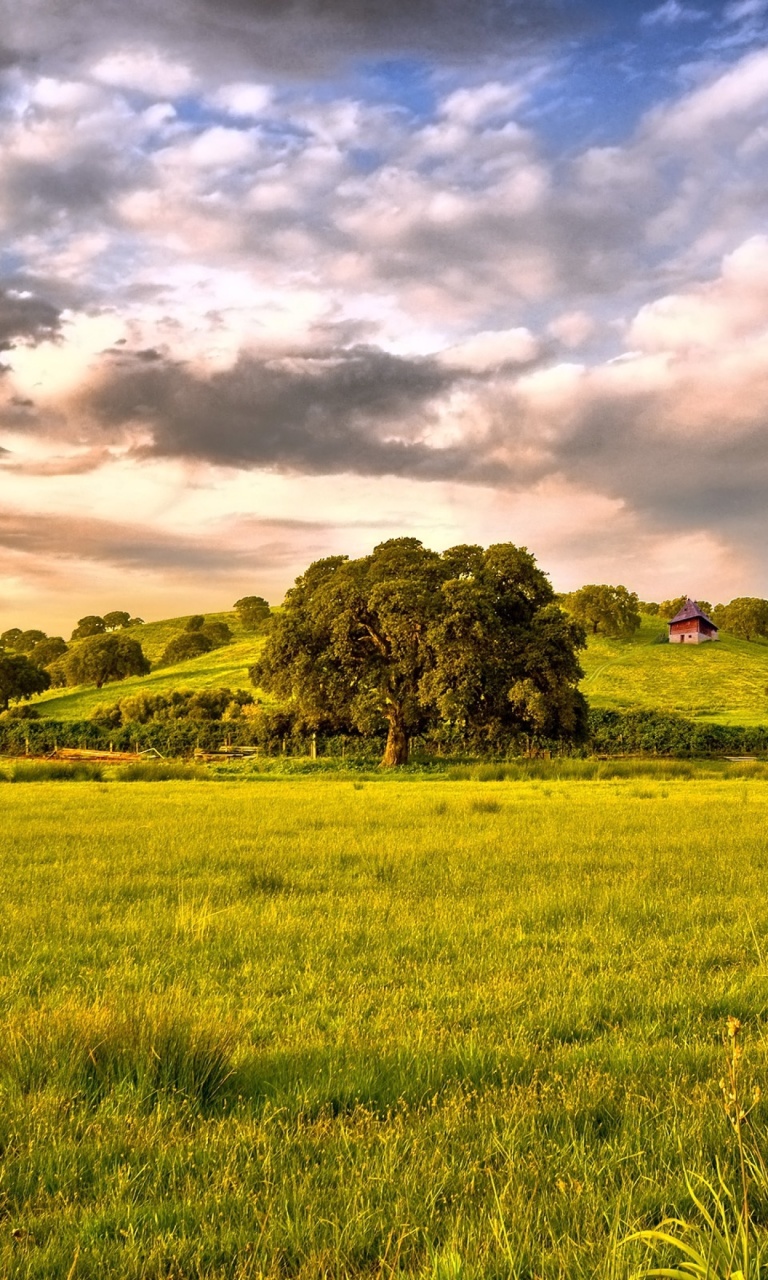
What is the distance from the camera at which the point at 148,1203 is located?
139 inches

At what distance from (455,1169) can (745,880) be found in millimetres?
9517

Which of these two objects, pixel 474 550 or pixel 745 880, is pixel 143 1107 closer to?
pixel 745 880

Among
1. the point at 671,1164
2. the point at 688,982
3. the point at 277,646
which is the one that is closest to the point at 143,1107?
the point at 671,1164

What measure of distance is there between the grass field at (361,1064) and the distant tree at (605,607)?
4576 inches

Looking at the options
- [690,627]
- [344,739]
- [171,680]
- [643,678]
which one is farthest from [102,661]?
[690,627]

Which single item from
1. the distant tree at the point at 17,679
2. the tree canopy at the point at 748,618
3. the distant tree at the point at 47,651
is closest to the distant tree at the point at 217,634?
the distant tree at the point at 47,651

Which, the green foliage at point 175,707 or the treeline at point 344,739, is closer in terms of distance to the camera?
the treeline at point 344,739

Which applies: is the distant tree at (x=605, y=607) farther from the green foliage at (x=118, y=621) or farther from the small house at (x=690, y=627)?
the green foliage at (x=118, y=621)

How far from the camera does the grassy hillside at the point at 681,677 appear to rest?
81.6 m

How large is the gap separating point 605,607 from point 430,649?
296 feet

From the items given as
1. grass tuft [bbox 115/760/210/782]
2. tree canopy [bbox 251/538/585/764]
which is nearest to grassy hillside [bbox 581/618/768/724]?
tree canopy [bbox 251/538/585/764]

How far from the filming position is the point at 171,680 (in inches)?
4136

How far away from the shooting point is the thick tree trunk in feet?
143

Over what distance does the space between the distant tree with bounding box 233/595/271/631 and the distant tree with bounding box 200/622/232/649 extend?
9616mm
